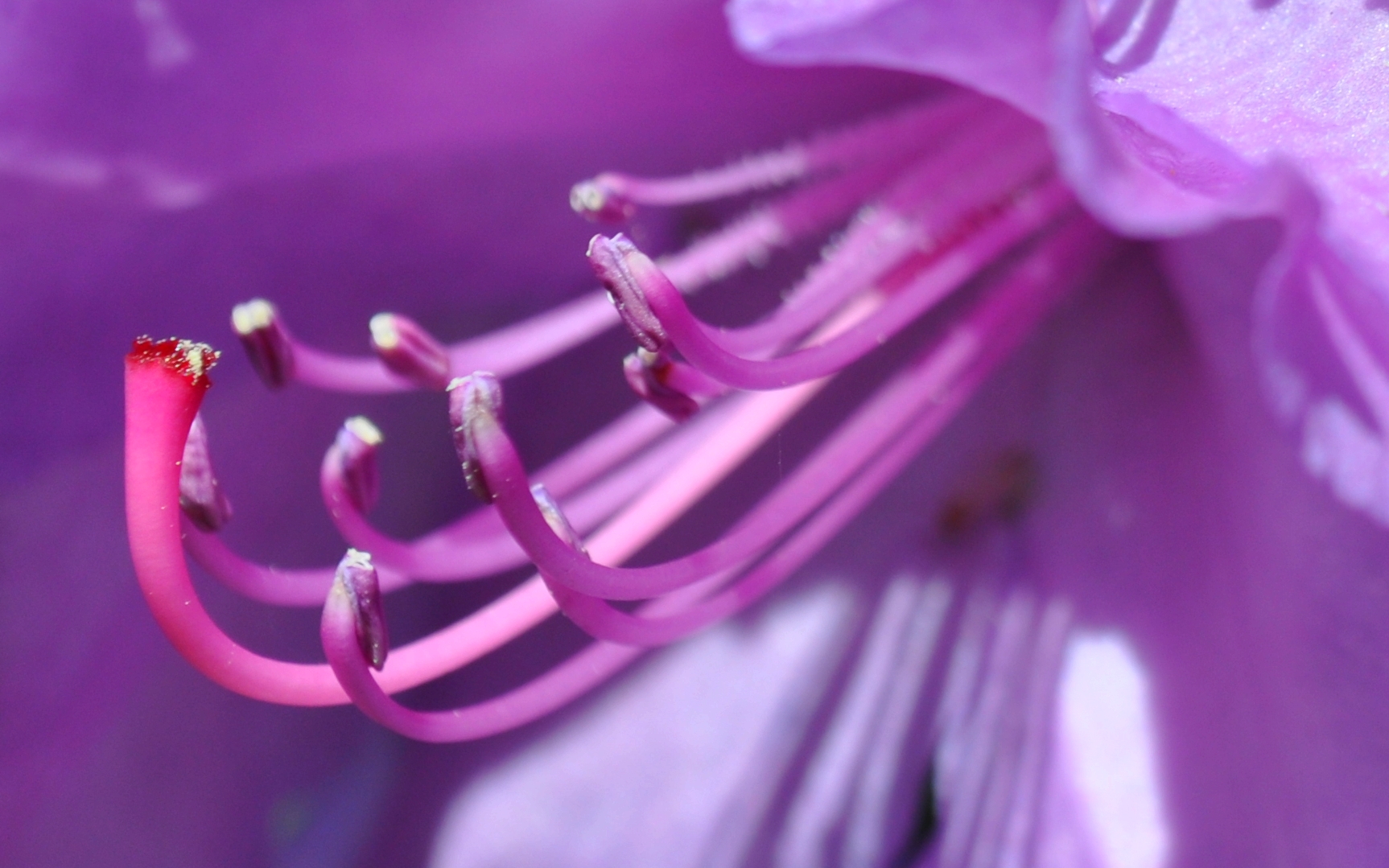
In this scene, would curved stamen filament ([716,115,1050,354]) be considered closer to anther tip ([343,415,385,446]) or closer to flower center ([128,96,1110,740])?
flower center ([128,96,1110,740])

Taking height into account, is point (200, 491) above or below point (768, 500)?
above

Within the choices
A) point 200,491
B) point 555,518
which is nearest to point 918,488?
point 555,518

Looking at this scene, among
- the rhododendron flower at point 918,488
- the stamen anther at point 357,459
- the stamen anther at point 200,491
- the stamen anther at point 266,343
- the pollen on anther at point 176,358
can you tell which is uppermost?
the stamen anther at point 266,343

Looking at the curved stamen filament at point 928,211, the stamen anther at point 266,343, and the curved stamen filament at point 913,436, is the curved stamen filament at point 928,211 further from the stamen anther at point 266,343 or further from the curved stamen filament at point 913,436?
the stamen anther at point 266,343

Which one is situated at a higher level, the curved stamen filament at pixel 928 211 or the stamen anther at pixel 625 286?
the stamen anther at pixel 625 286

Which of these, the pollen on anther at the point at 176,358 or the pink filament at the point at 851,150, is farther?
the pink filament at the point at 851,150

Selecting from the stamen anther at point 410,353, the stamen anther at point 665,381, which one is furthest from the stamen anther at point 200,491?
the stamen anther at point 665,381

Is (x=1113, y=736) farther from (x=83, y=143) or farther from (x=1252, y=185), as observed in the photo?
(x=83, y=143)

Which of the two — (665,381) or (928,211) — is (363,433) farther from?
(928,211)

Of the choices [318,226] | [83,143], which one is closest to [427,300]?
[318,226]
